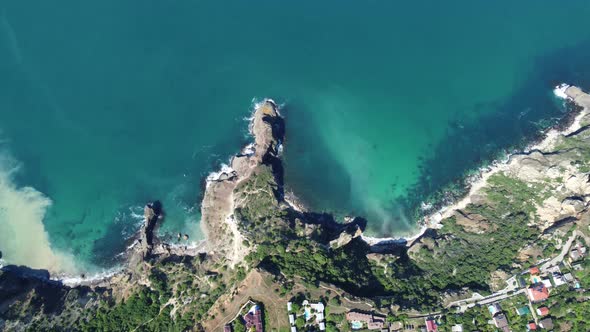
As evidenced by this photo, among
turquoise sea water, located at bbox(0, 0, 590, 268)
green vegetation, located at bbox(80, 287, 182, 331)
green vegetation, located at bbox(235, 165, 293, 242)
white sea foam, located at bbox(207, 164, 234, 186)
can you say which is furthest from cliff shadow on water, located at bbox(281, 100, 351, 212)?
green vegetation, located at bbox(80, 287, 182, 331)


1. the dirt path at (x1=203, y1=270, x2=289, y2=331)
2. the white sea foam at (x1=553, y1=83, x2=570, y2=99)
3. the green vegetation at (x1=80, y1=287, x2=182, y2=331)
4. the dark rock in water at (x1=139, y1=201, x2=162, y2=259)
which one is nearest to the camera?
the dirt path at (x1=203, y1=270, x2=289, y2=331)

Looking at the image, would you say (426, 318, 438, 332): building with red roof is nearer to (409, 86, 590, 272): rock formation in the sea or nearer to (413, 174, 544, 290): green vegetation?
(413, 174, 544, 290): green vegetation

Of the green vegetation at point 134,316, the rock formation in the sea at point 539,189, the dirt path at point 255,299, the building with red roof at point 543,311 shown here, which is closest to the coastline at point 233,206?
the rock formation in the sea at point 539,189

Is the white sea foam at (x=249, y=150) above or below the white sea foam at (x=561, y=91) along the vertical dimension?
below

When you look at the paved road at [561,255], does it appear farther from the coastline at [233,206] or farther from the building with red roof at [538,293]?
the coastline at [233,206]

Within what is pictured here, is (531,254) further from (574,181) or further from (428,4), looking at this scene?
(428,4)

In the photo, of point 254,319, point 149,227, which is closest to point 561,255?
point 254,319
